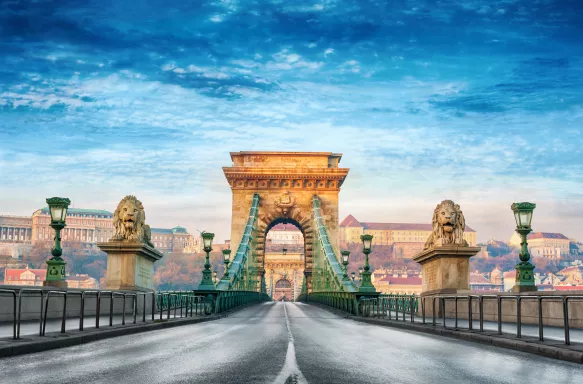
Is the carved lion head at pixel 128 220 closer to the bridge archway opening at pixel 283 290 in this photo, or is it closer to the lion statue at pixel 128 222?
the lion statue at pixel 128 222

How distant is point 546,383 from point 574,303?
916cm

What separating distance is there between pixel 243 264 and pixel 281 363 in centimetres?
4034

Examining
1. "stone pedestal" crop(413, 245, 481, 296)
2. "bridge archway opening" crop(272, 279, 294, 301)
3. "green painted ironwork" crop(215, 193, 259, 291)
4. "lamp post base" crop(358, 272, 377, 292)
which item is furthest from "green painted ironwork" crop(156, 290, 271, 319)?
"bridge archway opening" crop(272, 279, 294, 301)

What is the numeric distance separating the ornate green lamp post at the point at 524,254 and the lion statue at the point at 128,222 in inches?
461

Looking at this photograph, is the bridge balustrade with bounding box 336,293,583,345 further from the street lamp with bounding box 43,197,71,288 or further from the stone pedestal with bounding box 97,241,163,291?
the street lamp with bounding box 43,197,71,288

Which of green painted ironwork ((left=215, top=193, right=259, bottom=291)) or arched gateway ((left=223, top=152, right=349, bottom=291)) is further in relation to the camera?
arched gateway ((left=223, top=152, right=349, bottom=291))

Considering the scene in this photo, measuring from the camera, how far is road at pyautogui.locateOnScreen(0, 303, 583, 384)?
906cm

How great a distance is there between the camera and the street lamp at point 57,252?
871 inches

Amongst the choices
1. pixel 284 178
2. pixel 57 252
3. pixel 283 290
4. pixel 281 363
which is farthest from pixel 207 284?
pixel 283 290

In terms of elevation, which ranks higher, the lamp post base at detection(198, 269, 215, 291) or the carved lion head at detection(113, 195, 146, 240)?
the carved lion head at detection(113, 195, 146, 240)

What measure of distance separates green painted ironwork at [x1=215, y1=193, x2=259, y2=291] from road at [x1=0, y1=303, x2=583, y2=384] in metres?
19.3

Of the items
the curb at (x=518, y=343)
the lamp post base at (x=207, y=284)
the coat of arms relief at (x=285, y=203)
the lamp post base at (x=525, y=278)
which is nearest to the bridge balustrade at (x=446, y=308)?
the curb at (x=518, y=343)

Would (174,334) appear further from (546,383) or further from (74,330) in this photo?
(546,383)

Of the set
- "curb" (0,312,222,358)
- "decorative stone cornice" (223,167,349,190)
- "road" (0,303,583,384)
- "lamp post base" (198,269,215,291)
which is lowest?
"road" (0,303,583,384)
